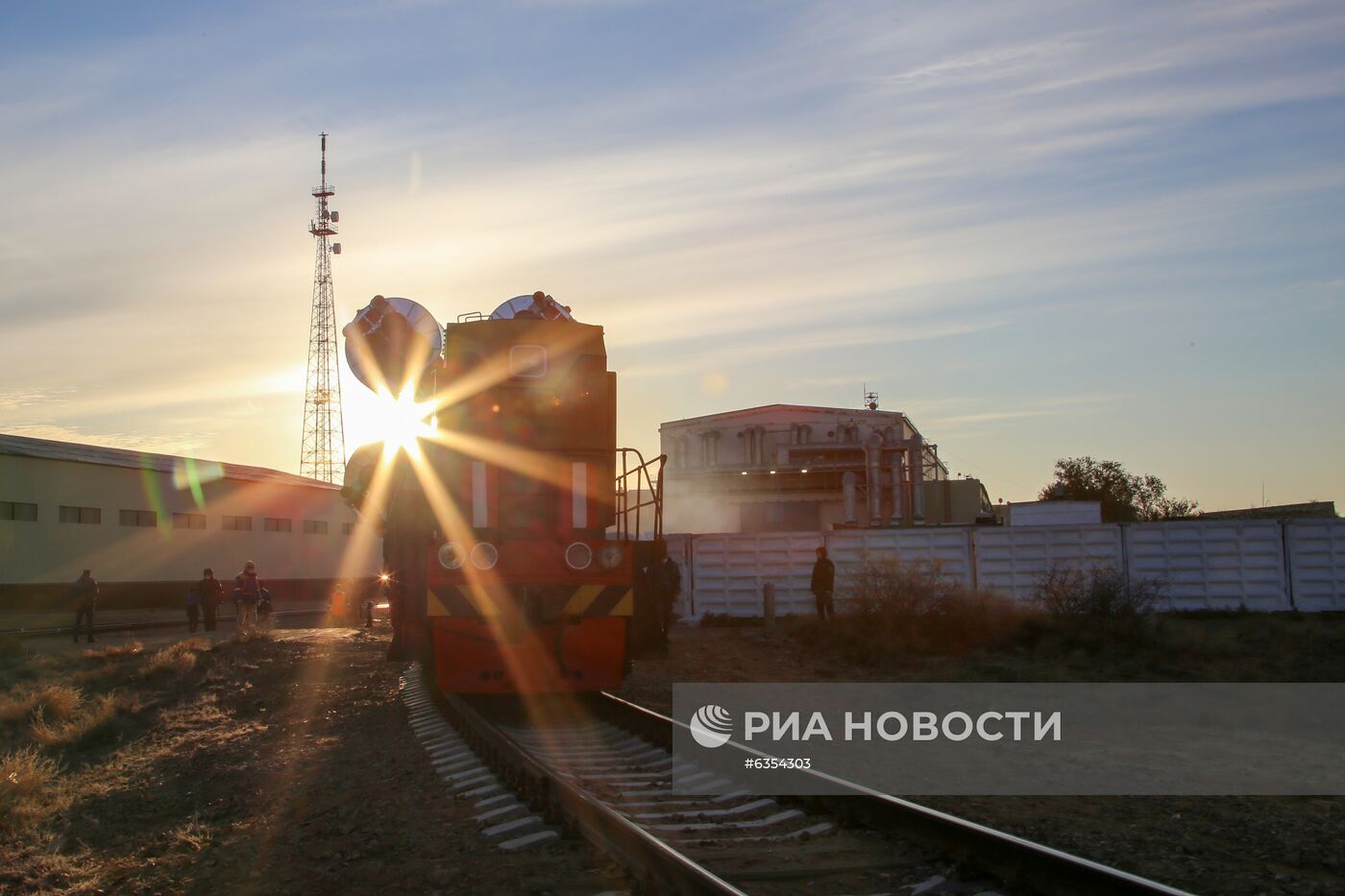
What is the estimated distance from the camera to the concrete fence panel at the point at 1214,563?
79.2ft

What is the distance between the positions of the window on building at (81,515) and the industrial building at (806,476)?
21.7 m

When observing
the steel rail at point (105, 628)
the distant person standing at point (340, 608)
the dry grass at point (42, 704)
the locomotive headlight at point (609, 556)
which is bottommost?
the dry grass at point (42, 704)

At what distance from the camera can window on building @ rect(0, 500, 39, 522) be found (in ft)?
114

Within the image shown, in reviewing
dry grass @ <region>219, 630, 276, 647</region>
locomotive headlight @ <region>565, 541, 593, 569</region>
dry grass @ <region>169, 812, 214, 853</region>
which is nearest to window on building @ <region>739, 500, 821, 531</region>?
dry grass @ <region>219, 630, 276, 647</region>

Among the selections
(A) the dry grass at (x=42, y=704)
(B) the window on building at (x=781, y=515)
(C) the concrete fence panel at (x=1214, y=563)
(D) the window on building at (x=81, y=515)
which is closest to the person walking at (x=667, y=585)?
(A) the dry grass at (x=42, y=704)

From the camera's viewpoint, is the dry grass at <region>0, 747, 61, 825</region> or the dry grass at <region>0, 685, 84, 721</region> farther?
the dry grass at <region>0, 685, 84, 721</region>

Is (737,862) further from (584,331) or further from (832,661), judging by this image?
(832,661)

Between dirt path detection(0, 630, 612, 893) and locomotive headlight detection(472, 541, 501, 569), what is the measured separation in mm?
1739

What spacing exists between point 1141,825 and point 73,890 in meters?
5.95

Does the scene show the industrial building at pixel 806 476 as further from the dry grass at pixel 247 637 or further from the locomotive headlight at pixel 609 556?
the locomotive headlight at pixel 609 556

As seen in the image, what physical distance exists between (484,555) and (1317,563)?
20.7 meters

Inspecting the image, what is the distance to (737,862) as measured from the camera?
5484mm

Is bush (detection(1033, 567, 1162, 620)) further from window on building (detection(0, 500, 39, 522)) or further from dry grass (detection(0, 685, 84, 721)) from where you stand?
window on building (detection(0, 500, 39, 522))

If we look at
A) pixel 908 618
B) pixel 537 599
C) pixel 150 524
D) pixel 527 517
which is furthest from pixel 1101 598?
pixel 150 524
